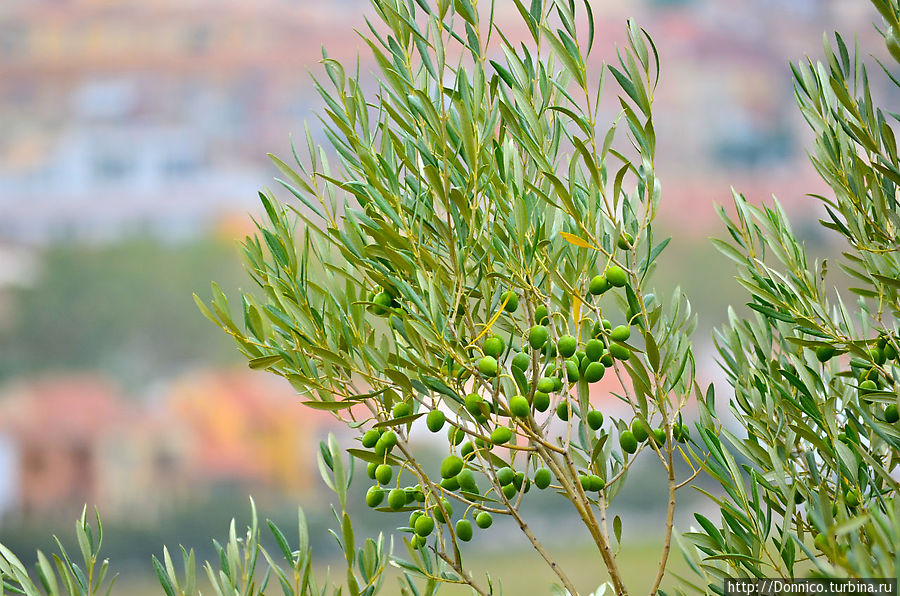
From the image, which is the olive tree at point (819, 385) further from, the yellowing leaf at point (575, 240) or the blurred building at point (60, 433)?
the blurred building at point (60, 433)

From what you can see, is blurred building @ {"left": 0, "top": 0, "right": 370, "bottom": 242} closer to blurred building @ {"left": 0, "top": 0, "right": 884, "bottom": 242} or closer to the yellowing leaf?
blurred building @ {"left": 0, "top": 0, "right": 884, "bottom": 242}

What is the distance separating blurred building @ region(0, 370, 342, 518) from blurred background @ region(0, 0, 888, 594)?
0.02m

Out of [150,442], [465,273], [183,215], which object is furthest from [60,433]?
[465,273]

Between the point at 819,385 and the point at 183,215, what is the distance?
785 centimetres

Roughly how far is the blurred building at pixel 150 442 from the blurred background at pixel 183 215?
19 millimetres

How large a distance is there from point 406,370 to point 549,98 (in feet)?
0.91

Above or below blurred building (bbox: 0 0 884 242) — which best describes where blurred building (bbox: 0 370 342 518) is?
below

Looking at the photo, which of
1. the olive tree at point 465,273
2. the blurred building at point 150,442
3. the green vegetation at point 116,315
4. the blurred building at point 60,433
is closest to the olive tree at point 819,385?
the olive tree at point 465,273

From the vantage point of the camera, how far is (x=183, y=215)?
7.94 meters

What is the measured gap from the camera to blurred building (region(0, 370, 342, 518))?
6.97 meters

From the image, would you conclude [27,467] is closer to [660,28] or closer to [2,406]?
[2,406]

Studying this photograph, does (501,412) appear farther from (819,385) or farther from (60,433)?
(60,433)

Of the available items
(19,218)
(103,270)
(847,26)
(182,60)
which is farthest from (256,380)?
(847,26)

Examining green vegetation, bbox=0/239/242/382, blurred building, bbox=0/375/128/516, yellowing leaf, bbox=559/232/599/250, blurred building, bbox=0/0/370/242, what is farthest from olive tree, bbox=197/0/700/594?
blurred building, bbox=0/0/370/242
